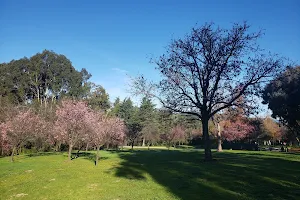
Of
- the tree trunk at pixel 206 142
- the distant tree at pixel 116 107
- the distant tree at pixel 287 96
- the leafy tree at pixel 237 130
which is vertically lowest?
the tree trunk at pixel 206 142

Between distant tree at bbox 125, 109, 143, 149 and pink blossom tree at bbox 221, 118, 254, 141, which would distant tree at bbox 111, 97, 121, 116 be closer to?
distant tree at bbox 125, 109, 143, 149

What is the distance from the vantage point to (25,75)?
180 feet

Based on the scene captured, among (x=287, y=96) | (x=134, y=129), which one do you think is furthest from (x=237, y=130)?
(x=134, y=129)

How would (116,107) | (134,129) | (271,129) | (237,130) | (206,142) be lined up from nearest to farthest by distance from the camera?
(206,142)
(237,130)
(134,129)
(271,129)
(116,107)

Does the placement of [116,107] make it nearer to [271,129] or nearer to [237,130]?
[237,130]

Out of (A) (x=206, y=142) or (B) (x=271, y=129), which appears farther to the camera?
(B) (x=271, y=129)

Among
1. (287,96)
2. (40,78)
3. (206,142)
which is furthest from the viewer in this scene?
(40,78)

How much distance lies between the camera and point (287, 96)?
3009 cm

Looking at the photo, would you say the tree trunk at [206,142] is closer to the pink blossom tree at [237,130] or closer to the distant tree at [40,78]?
the pink blossom tree at [237,130]

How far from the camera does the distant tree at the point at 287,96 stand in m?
29.3

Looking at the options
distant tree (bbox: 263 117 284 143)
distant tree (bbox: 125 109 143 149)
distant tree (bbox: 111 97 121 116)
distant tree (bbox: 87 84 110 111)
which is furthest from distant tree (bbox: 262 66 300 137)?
distant tree (bbox: 111 97 121 116)

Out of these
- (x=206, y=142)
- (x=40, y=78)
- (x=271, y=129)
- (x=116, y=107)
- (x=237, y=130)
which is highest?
(x=40, y=78)

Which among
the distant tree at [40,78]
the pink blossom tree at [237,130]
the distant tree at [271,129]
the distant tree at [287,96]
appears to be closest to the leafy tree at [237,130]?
the pink blossom tree at [237,130]

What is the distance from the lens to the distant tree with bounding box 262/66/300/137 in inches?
1153
